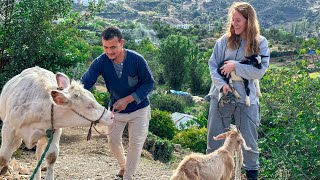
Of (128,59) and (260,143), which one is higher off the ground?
(128,59)

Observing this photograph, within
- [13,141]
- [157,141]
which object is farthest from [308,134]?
[157,141]

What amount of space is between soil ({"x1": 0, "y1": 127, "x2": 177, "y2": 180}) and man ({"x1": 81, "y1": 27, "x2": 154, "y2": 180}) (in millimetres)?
1544

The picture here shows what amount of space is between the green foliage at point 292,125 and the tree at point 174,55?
3867cm

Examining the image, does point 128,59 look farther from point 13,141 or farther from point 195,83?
point 195,83

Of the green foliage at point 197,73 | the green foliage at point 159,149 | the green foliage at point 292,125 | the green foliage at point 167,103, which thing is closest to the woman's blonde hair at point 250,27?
→ the green foliage at point 292,125

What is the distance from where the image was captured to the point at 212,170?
232 inches

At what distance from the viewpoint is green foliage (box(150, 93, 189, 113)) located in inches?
1558

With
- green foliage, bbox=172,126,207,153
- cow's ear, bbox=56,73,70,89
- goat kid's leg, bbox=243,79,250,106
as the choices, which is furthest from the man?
green foliage, bbox=172,126,207,153

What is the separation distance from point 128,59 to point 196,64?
1704 inches

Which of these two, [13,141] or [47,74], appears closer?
[13,141]

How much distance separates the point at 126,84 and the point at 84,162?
360 centimetres

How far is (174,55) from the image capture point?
4788 centimetres

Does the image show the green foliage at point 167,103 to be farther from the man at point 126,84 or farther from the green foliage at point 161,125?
the man at point 126,84

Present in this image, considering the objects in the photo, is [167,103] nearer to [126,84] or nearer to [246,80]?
[126,84]
